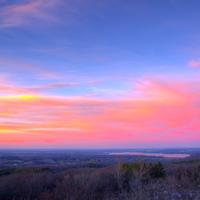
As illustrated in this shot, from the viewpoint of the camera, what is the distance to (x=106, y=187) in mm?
17609

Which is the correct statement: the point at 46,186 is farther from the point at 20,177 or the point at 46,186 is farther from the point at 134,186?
the point at 134,186

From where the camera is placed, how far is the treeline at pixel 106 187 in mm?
14117

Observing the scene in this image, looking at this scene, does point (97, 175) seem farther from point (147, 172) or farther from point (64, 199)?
point (64, 199)

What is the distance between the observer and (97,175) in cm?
1892

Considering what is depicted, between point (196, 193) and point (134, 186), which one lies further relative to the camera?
point (134, 186)

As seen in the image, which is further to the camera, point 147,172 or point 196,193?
point 147,172

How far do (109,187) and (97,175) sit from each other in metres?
1.27

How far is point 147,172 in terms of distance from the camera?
20.7 metres

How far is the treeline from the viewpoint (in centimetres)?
1412

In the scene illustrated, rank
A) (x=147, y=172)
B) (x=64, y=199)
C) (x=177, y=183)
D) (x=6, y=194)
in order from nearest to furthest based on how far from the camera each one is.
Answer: (x=64, y=199) → (x=6, y=194) → (x=177, y=183) → (x=147, y=172)

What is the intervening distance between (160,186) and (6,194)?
635 cm

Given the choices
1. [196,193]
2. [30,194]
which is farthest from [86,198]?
[196,193]

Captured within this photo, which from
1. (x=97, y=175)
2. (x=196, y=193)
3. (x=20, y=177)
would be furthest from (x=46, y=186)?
(x=196, y=193)

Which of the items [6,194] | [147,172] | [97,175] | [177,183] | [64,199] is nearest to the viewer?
[64,199]
